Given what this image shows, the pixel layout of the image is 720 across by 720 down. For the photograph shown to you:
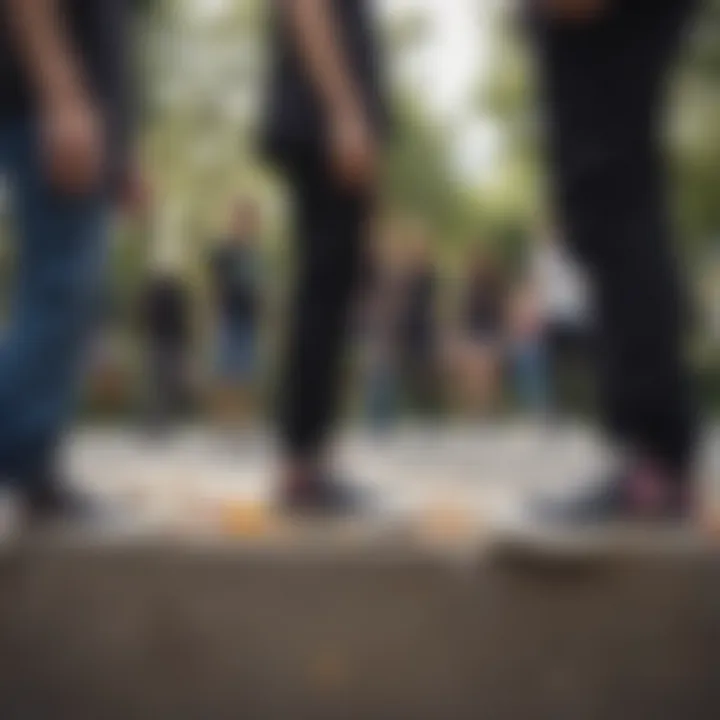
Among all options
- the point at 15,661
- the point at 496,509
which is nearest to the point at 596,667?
the point at 496,509

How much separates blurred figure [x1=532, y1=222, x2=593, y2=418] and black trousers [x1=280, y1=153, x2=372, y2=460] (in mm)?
162

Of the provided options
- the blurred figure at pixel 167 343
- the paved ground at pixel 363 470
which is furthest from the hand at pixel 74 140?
the paved ground at pixel 363 470

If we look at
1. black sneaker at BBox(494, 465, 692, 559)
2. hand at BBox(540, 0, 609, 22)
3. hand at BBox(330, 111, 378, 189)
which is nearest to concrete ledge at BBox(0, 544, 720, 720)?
black sneaker at BBox(494, 465, 692, 559)

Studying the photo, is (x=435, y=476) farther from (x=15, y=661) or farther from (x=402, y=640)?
(x=15, y=661)

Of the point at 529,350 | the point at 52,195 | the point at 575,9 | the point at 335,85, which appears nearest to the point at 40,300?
the point at 52,195

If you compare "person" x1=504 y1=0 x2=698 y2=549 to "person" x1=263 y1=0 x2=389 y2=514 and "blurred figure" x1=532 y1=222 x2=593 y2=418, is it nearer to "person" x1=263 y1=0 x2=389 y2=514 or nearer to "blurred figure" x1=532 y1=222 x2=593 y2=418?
"blurred figure" x1=532 y1=222 x2=593 y2=418

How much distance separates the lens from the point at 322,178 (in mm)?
1076

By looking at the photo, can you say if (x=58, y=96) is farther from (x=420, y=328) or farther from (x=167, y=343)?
(x=420, y=328)

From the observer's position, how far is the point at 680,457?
104cm

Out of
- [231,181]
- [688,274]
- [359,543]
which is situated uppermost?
[231,181]

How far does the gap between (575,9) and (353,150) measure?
9.1 inches

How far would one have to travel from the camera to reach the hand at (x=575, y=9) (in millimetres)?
1046

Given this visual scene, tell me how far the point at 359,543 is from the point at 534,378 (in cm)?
22

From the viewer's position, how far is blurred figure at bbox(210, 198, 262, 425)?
1.03 metres
